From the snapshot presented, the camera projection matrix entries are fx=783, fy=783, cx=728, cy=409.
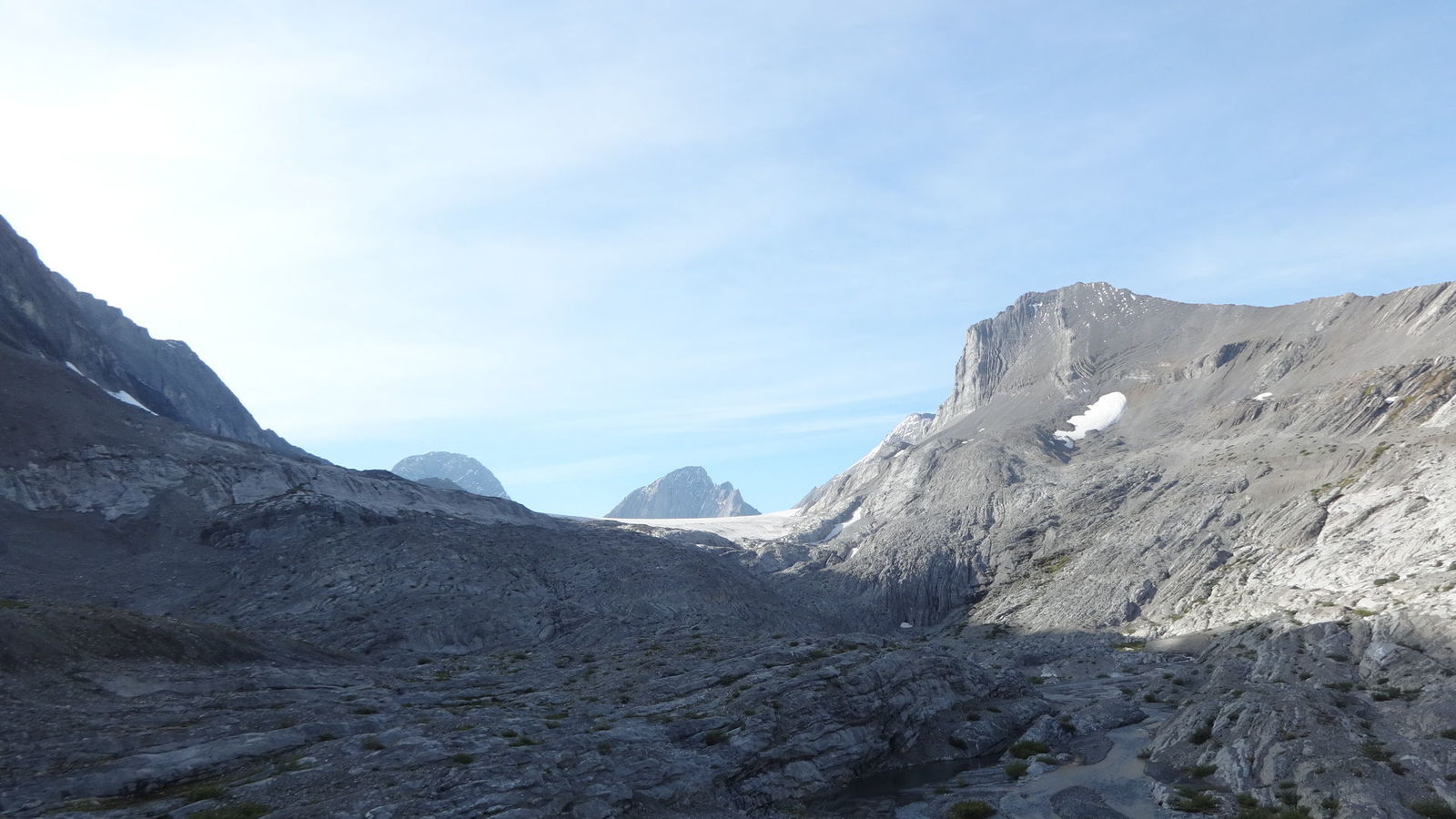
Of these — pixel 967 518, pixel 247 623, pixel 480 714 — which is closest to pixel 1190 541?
pixel 967 518

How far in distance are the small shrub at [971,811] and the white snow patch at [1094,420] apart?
514ft

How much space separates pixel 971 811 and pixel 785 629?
7041cm

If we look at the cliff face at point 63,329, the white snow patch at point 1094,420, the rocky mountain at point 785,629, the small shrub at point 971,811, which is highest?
the cliff face at point 63,329

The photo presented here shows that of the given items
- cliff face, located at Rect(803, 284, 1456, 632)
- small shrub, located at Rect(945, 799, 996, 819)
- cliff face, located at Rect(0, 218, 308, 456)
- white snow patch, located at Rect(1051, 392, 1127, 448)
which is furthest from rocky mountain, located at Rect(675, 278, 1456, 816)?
cliff face, located at Rect(0, 218, 308, 456)

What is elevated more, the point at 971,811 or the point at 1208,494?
the point at 1208,494

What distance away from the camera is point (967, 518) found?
6324 inches

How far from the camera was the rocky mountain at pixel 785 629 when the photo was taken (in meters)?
37.6

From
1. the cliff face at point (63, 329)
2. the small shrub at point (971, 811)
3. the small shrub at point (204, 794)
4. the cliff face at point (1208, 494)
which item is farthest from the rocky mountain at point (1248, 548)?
the cliff face at point (63, 329)

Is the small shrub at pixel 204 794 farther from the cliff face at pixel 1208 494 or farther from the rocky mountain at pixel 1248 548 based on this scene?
the cliff face at pixel 1208 494

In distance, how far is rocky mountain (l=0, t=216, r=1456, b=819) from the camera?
37.6 m

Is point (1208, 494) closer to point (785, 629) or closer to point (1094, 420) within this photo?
point (785, 629)

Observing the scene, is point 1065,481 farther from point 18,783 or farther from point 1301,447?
point 18,783

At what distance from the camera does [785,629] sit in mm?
111562

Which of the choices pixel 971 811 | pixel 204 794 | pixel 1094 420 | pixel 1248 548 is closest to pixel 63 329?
pixel 204 794
